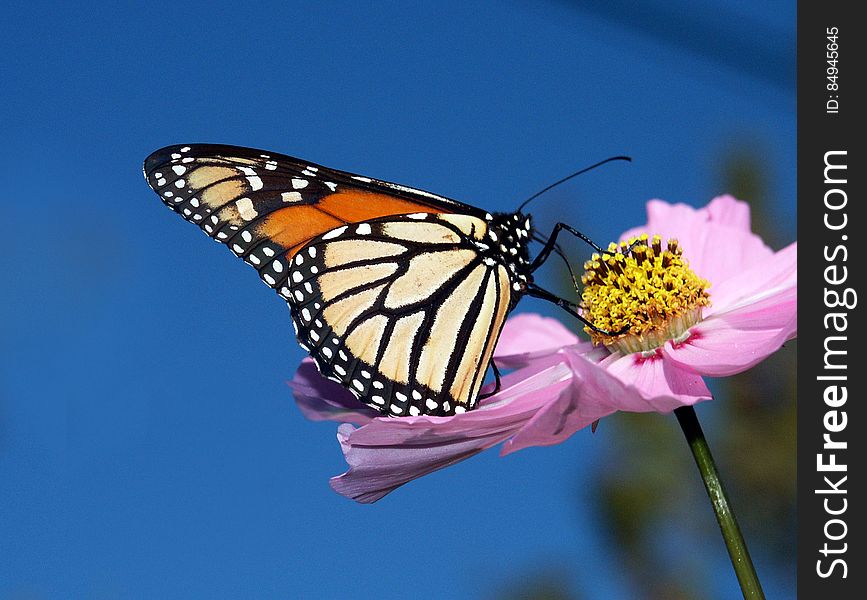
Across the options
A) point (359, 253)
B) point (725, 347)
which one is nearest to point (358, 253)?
point (359, 253)

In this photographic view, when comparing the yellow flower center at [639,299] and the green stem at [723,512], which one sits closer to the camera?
the green stem at [723,512]

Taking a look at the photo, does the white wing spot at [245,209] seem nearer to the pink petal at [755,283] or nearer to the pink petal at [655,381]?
the pink petal at [655,381]

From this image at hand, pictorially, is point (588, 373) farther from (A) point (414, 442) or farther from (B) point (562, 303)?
(B) point (562, 303)

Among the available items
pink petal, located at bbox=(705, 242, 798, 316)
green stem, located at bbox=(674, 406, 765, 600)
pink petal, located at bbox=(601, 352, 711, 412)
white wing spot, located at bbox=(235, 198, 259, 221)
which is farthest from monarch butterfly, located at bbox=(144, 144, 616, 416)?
green stem, located at bbox=(674, 406, 765, 600)

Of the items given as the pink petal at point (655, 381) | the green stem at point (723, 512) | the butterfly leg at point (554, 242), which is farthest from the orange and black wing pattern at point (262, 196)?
the green stem at point (723, 512)
